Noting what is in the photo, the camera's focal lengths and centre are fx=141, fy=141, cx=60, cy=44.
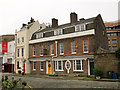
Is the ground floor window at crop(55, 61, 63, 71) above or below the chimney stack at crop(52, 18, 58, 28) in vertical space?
below

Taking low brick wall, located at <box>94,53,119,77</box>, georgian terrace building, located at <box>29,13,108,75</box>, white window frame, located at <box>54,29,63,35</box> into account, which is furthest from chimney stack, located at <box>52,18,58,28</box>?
low brick wall, located at <box>94,53,119,77</box>

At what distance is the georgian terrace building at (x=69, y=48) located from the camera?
23.4 metres

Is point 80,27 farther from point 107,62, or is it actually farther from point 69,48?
point 107,62

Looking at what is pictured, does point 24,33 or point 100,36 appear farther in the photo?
point 24,33

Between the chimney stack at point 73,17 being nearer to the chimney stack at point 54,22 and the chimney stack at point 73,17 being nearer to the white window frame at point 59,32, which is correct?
the white window frame at point 59,32

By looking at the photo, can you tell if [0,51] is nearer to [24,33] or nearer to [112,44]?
[24,33]

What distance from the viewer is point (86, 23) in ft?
83.0

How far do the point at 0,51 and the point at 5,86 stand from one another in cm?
3178

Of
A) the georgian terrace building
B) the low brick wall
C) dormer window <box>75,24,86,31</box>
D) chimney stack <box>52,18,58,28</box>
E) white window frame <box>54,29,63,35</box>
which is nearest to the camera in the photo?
the low brick wall

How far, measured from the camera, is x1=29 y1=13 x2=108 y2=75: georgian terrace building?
76.9ft

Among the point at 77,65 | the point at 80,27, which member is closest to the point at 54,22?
the point at 80,27

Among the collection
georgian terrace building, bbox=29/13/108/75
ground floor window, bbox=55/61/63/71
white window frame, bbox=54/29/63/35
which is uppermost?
white window frame, bbox=54/29/63/35

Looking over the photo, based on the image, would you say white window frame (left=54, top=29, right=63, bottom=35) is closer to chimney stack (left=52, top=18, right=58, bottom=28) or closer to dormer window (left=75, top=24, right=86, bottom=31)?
dormer window (left=75, top=24, right=86, bottom=31)

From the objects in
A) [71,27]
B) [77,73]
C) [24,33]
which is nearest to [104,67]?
[77,73]
